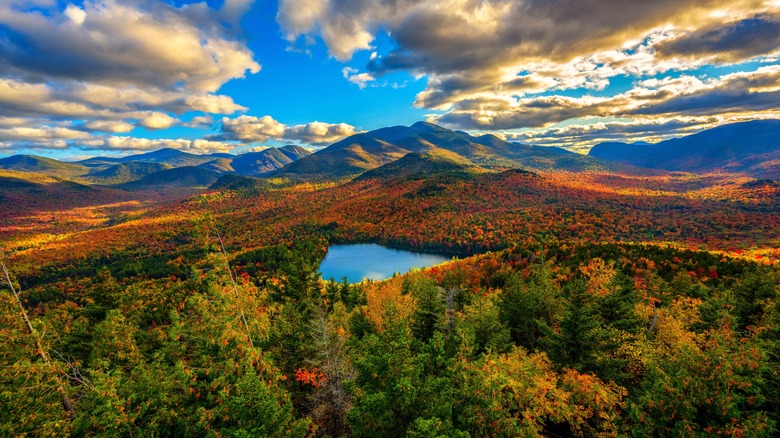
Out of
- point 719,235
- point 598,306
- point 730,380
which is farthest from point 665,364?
point 719,235

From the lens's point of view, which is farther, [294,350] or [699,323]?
[699,323]

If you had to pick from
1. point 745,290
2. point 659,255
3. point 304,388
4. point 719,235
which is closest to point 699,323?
point 745,290

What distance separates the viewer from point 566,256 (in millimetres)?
101062

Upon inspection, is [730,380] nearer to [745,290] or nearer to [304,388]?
[304,388]

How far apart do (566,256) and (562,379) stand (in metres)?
85.0

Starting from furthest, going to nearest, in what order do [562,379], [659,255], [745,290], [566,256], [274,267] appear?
[274,267], [566,256], [659,255], [745,290], [562,379]

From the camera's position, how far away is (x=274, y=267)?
164m

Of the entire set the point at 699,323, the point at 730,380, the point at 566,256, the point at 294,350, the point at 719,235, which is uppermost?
the point at 730,380

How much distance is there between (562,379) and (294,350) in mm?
24012

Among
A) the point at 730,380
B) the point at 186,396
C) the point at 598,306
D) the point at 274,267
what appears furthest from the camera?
the point at 274,267

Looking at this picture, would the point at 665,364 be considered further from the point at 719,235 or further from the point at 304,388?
the point at 719,235

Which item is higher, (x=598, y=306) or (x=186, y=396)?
(x=186, y=396)

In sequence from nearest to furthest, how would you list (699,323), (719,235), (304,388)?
(304,388) < (699,323) < (719,235)

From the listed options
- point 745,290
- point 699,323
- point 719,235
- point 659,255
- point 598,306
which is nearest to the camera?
point 598,306
